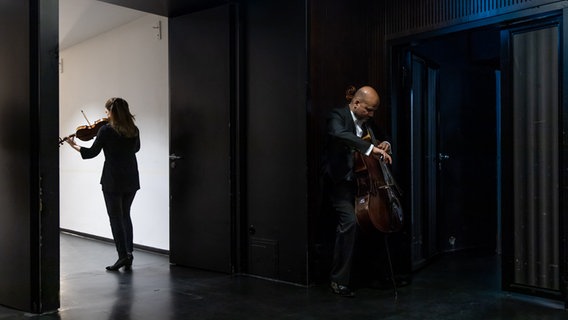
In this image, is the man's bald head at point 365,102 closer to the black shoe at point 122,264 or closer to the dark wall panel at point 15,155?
the dark wall panel at point 15,155

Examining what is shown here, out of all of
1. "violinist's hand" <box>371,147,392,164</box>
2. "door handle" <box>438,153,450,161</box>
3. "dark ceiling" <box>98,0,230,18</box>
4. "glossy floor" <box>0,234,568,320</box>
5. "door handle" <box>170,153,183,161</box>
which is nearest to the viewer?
"glossy floor" <box>0,234,568,320</box>

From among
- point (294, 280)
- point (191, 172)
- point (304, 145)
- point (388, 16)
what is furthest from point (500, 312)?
point (191, 172)

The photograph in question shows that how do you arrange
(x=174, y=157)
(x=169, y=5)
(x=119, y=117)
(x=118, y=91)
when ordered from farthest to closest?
1. (x=118, y=91)
2. (x=174, y=157)
3. (x=119, y=117)
4. (x=169, y=5)

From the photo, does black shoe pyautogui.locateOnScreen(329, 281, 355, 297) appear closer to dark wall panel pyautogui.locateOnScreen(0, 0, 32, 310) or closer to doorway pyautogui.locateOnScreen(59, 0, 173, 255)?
dark wall panel pyautogui.locateOnScreen(0, 0, 32, 310)

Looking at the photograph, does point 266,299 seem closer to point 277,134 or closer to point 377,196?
point 377,196

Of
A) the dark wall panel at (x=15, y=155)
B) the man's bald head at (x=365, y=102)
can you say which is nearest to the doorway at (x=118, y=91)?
the dark wall panel at (x=15, y=155)

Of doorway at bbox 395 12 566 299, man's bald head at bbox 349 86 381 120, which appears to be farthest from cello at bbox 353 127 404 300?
doorway at bbox 395 12 566 299

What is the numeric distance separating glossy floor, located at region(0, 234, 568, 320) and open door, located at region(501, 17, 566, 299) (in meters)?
0.23

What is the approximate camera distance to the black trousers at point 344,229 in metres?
3.66

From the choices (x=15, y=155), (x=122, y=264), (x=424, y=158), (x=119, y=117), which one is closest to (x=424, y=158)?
(x=424, y=158)

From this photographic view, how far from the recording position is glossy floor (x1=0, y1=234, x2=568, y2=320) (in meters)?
3.22

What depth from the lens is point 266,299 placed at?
11.8 feet

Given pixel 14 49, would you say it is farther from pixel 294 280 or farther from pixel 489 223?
pixel 489 223

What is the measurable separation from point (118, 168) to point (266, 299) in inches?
77.5
